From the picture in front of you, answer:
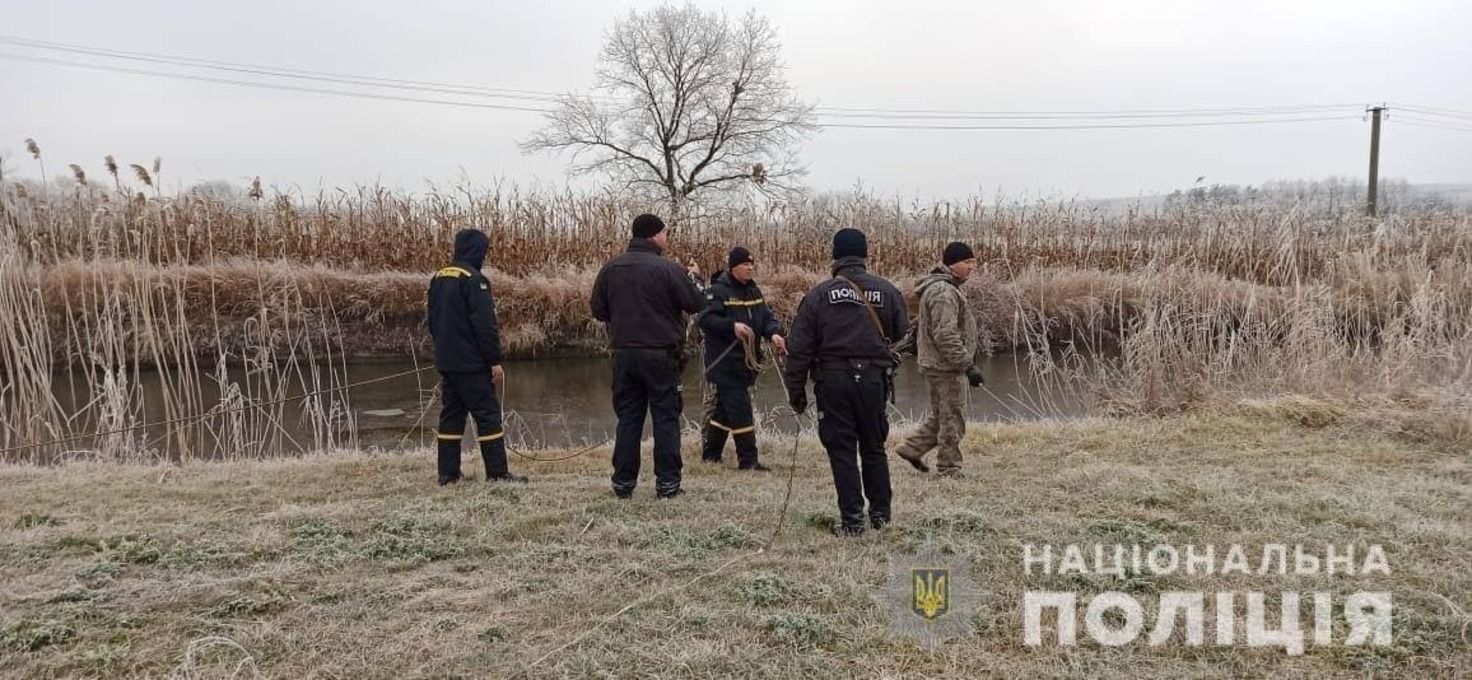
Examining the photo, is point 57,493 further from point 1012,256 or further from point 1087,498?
point 1012,256

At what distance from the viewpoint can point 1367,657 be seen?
288 cm

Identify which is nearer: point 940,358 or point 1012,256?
point 940,358

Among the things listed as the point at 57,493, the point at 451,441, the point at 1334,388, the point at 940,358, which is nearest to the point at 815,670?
the point at 940,358

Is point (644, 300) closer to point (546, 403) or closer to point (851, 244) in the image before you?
point (851, 244)

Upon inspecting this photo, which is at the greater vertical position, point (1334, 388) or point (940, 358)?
point (940, 358)

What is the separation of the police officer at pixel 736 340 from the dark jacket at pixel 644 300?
0.95 m

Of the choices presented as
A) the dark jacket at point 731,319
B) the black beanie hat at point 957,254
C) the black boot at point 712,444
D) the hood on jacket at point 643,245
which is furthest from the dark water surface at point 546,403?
the hood on jacket at point 643,245

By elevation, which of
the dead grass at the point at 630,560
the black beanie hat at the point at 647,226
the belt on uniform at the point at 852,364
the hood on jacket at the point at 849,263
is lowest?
the dead grass at the point at 630,560

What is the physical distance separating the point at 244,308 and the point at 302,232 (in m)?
1.91

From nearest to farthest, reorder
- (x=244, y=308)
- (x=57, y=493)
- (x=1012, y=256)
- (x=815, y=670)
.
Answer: (x=815, y=670) < (x=57, y=493) < (x=244, y=308) < (x=1012, y=256)

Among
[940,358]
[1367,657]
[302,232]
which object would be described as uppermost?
[302,232]

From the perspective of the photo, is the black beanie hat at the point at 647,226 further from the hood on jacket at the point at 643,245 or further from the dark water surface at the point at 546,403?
the dark water surface at the point at 546,403

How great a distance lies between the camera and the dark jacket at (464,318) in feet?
17.2

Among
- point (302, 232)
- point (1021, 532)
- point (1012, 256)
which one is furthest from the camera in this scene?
point (1012, 256)
